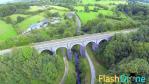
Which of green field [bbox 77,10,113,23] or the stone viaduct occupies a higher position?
green field [bbox 77,10,113,23]

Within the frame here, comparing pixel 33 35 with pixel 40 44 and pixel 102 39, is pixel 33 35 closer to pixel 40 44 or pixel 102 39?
pixel 40 44

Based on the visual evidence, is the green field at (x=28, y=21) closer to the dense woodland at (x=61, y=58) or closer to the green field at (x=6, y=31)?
the dense woodland at (x=61, y=58)

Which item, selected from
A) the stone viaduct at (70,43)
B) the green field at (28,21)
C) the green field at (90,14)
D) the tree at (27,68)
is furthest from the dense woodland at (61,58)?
the green field at (90,14)

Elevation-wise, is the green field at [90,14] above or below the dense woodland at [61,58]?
above

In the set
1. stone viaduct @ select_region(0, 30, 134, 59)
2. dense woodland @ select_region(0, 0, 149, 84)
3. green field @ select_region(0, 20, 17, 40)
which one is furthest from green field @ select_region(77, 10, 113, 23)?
green field @ select_region(0, 20, 17, 40)

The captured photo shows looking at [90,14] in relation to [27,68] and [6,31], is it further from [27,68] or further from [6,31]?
[27,68]

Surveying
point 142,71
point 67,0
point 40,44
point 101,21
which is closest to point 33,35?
point 40,44

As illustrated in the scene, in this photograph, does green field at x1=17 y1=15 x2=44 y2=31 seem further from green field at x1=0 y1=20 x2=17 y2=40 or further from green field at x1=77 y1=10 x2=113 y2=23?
green field at x1=77 y1=10 x2=113 y2=23

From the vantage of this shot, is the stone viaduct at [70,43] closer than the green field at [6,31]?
Yes
